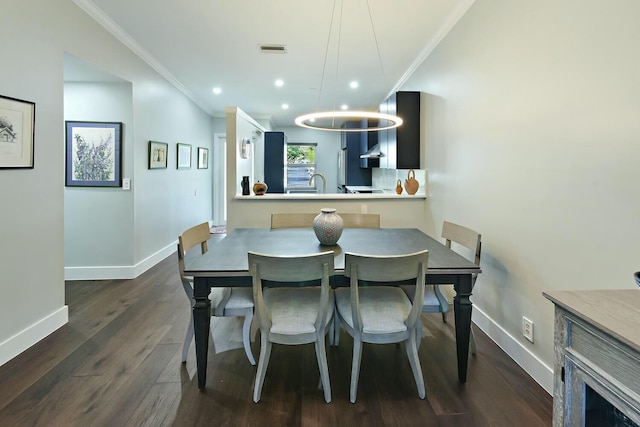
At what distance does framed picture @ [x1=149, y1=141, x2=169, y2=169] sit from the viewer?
4.40 meters

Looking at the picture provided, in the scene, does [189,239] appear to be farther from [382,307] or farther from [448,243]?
[448,243]

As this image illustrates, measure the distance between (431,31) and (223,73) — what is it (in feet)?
8.94

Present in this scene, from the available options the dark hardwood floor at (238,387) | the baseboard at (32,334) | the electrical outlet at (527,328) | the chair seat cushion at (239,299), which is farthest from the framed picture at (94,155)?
the electrical outlet at (527,328)

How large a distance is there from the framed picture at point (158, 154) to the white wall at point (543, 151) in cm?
352

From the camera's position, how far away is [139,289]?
144 inches

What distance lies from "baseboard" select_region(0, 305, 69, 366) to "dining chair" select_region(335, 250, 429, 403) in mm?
2124

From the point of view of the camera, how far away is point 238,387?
198cm

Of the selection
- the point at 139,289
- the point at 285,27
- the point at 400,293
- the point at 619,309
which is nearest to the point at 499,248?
the point at 400,293

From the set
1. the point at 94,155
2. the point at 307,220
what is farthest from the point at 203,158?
the point at 307,220

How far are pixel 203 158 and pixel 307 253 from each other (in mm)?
5566

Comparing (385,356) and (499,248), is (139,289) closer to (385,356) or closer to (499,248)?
(385,356)

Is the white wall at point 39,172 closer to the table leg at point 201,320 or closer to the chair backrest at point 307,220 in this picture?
the table leg at point 201,320

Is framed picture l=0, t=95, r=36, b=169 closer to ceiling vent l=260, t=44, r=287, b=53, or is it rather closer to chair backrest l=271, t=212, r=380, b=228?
chair backrest l=271, t=212, r=380, b=228

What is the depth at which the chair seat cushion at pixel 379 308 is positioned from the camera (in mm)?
1841
